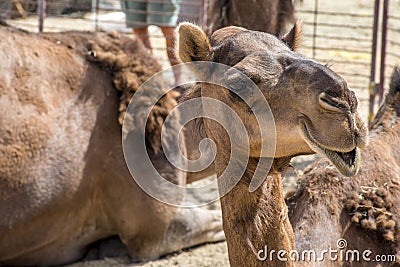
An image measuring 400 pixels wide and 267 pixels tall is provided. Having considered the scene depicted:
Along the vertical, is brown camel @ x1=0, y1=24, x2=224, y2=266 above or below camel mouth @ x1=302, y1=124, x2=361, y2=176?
below

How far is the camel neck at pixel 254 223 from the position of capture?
116 inches

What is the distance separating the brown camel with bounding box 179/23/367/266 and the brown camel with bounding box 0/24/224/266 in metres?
1.93

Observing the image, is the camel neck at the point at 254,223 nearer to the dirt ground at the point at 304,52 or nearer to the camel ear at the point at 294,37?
the dirt ground at the point at 304,52

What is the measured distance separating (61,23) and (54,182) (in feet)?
22.7

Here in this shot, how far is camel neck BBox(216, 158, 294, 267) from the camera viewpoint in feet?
9.64

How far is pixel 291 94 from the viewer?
8.95 ft

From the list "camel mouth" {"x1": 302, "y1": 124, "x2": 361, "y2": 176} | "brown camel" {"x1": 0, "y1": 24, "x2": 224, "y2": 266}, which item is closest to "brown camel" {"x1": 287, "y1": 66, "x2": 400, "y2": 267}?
"camel mouth" {"x1": 302, "y1": 124, "x2": 361, "y2": 176}

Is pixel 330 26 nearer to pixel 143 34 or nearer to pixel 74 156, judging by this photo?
pixel 143 34

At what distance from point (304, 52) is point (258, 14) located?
3372 millimetres

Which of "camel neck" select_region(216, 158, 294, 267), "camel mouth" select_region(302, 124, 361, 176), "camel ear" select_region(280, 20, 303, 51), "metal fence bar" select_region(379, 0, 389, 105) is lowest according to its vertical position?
"metal fence bar" select_region(379, 0, 389, 105)

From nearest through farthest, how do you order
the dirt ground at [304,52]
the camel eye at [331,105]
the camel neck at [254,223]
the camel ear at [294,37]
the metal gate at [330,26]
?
the camel eye at [331,105]
the camel neck at [254,223]
the camel ear at [294,37]
the dirt ground at [304,52]
the metal gate at [330,26]

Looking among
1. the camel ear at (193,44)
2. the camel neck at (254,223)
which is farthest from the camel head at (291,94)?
the camel neck at (254,223)

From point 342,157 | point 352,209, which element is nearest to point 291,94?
point 342,157

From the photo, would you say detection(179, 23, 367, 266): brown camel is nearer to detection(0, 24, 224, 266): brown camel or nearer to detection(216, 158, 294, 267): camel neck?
detection(216, 158, 294, 267): camel neck
